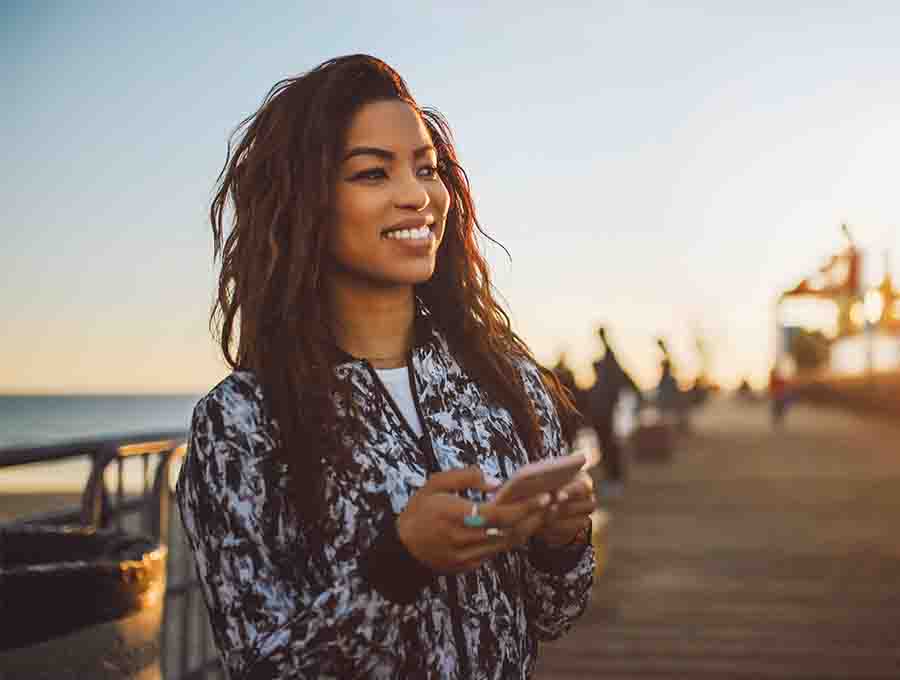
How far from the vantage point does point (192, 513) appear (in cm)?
152

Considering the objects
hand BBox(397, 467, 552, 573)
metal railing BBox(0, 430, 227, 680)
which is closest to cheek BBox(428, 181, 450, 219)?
hand BBox(397, 467, 552, 573)

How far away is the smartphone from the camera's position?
1313mm

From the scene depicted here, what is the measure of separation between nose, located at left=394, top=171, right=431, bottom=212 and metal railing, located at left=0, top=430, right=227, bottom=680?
1.48 m

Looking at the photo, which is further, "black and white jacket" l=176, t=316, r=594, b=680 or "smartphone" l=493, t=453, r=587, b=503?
"black and white jacket" l=176, t=316, r=594, b=680

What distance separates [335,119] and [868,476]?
14.6 m

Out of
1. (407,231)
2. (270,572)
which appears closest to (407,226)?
(407,231)

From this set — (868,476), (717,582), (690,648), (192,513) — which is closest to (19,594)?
(192,513)

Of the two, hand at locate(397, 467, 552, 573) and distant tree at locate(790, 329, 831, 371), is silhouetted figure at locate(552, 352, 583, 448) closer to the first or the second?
hand at locate(397, 467, 552, 573)

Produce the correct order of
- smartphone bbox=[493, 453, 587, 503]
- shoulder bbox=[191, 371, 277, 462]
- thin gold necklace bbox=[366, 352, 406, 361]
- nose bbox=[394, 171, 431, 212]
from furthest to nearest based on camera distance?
thin gold necklace bbox=[366, 352, 406, 361] < nose bbox=[394, 171, 431, 212] < shoulder bbox=[191, 371, 277, 462] < smartphone bbox=[493, 453, 587, 503]

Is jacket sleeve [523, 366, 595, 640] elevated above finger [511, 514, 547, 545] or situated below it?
below

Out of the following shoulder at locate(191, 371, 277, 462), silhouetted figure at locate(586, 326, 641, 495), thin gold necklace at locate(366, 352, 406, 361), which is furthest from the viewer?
silhouetted figure at locate(586, 326, 641, 495)

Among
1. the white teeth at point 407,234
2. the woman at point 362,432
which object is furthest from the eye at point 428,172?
the white teeth at point 407,234

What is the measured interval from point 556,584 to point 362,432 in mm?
460

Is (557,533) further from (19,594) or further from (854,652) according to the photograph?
(854,652)
